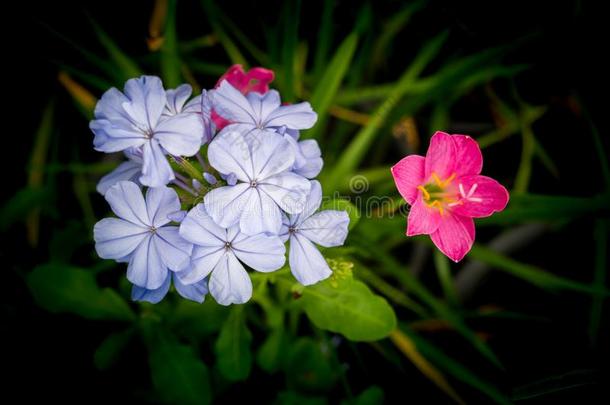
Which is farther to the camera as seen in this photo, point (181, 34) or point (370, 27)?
point (181, 34)

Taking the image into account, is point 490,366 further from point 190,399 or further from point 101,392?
point 101,392

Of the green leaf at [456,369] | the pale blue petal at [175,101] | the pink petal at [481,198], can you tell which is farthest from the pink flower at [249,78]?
the green leaf at [456,369]

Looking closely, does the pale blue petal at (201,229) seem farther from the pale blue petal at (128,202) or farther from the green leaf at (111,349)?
the green leaf at (111,349)

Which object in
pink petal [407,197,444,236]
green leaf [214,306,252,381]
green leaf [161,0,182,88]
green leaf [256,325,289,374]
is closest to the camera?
pink petal [407,197,444,236]

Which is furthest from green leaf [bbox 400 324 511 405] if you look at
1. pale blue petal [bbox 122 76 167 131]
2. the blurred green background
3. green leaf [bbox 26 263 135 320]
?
pale blue petal [bbox 122 76 167 131]

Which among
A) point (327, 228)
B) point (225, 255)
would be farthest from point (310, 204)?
point (225, 255)

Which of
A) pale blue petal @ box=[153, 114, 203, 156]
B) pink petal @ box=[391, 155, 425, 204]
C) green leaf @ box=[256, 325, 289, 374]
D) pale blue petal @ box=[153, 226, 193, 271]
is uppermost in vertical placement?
pale blue petal @ box=[153, 114, 203, 156]

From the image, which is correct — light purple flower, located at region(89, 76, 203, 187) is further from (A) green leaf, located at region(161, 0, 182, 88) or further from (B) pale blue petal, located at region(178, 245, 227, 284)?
(A) green leaf, located at region(161, 0, 182, 88)

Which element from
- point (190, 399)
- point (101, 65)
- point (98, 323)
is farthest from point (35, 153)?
point (190, 399)
